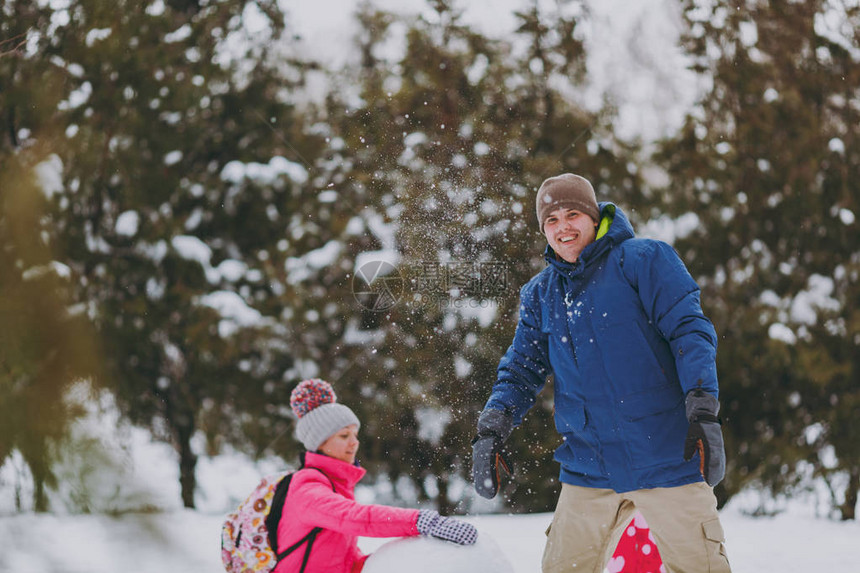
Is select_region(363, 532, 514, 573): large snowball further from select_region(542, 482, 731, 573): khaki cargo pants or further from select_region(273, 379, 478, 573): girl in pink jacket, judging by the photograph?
select_region(542, 482, 731, 573): khaki cargo pants

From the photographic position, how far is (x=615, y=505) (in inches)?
61.5

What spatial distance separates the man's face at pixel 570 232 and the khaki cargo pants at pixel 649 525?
57cm

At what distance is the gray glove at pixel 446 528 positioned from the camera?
4.67ft

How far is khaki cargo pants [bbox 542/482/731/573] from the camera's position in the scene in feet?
4.72

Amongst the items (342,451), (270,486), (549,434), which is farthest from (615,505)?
(549,434)

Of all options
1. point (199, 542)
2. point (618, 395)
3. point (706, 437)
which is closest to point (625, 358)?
point (618, 395)

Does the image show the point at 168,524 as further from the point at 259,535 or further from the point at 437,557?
the point at 437,557

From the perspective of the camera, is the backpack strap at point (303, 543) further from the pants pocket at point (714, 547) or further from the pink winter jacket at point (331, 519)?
the pants pocket at point (714, 547)

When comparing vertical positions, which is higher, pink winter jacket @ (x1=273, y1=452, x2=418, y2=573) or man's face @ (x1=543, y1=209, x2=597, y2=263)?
man's face @ (x1=543, y1=209, x2=597, y2=263)

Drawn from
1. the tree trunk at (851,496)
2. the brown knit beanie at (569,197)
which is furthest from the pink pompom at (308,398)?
the tree trunk at (851,496)

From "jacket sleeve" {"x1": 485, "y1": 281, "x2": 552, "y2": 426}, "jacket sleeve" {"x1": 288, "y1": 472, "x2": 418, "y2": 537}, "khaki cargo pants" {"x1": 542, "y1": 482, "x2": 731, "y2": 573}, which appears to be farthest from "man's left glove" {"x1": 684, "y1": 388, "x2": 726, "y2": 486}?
"jacket sleeve" {"x1": 288, "y1": 472, "x2": 418, "y2": 537}

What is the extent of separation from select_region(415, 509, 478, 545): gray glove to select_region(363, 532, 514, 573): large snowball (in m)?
0.01

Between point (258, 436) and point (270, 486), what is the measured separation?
2423 millimetres

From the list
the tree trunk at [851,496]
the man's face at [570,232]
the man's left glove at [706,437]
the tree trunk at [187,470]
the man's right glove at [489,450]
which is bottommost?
the tree trunk at [851,496]
